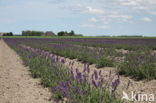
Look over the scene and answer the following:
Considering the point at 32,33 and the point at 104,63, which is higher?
the point at 104,63

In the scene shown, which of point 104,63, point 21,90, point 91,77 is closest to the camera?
point 91,77

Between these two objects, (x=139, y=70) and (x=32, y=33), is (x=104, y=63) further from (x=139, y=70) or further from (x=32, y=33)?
(x=32, y=33)

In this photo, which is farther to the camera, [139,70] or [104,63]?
[104,63]

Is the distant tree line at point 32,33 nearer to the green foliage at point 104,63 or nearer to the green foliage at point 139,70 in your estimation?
the green foliage at point 104,63

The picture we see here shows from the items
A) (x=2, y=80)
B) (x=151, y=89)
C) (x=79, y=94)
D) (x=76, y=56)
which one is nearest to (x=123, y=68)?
(x=151, y=89)

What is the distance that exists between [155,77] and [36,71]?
150 inches

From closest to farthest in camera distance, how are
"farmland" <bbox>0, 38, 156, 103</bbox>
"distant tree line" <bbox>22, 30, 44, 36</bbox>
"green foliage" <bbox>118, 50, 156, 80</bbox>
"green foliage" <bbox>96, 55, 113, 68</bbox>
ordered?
"farmland" <bbox>0, 38, 156, 103</bbox> → "green foliage" <bbox>118, 50, 156, 80</bbox> → "green foliage" <bbox>96, 55, 113, 68</bbox> → "distant tree line" <bbox>22, 30, 44, 36</bbox>

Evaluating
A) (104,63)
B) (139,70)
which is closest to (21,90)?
(139,70)

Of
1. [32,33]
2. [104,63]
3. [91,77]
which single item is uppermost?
[91,77]

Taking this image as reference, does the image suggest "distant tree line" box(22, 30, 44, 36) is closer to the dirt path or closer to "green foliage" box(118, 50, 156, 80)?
the dirt path

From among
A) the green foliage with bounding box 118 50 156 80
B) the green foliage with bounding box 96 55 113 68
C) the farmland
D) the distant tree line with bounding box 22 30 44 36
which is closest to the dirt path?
the farmland

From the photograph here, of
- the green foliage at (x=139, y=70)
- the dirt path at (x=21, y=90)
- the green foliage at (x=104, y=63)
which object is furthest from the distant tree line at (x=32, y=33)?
the green foliage at (x=139, y=70)

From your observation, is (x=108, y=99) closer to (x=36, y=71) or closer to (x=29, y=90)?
(x=29, y=90)

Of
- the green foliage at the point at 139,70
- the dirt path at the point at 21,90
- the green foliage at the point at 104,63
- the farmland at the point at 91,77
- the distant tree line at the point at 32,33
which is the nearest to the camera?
the farmland at the point at 91,77
